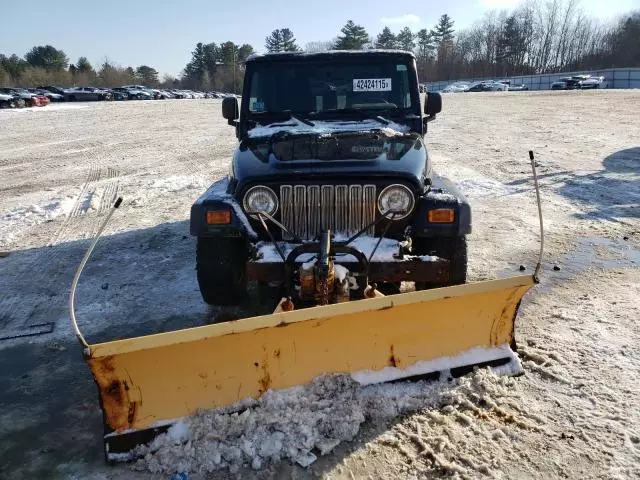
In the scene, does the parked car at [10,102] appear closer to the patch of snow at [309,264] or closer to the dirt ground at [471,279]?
the dirt ground at [471,279]

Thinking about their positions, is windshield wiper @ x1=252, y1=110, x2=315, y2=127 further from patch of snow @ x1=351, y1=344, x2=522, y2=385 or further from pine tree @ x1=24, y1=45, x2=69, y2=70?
pine tree @ x1=24, y1=45, x2=69, y2=70

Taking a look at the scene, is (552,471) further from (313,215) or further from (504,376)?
(313,215)

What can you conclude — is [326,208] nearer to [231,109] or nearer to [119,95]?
[231,109]

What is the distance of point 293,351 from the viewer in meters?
2.92

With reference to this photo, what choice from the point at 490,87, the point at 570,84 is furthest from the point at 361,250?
the point at 490,87

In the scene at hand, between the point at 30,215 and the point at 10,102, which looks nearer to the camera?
the point at 30,215

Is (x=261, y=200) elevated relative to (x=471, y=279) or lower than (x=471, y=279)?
elevated

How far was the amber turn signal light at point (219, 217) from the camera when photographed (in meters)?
3.68

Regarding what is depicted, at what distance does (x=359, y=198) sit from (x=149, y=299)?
236 cm

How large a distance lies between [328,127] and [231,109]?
114cm

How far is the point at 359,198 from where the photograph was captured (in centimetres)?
361

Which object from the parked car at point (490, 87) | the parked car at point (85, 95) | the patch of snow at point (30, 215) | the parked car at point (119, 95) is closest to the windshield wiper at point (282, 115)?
the patch of snow at point (30, 215)

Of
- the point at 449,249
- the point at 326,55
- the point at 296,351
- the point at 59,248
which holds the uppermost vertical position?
the point at 326,55

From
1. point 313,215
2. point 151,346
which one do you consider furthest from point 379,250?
point 151,346
